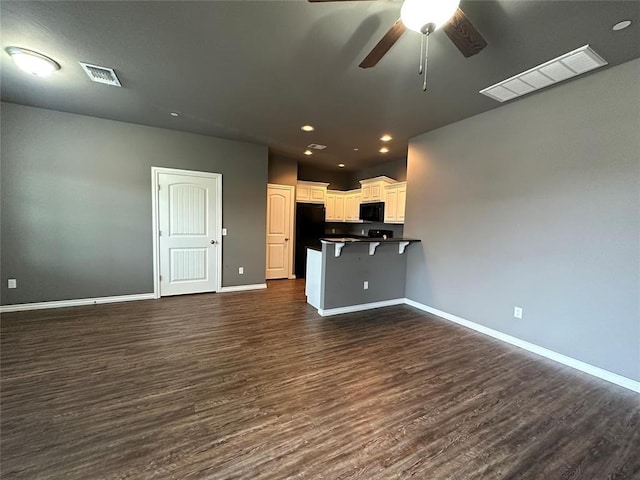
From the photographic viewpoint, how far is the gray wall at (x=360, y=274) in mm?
3971

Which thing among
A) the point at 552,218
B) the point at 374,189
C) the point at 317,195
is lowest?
the point at 552,218

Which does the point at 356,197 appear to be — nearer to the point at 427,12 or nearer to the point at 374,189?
the point at 374,189

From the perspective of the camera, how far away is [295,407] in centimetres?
199

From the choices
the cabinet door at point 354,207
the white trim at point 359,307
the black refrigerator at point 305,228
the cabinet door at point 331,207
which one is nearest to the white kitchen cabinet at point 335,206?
the cabinet door at point 331,207

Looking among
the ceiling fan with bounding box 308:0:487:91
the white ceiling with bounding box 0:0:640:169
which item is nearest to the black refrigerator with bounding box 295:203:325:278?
the white ceiling with bounding box 0:0:640:169

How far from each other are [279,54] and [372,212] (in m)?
4.63

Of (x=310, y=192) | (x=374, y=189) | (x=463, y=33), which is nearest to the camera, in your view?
(x=463, y=33)

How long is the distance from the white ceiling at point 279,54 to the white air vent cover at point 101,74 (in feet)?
0.24

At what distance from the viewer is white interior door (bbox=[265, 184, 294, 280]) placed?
6.28 metres

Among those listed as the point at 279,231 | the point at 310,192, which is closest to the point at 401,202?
the point at 310,192

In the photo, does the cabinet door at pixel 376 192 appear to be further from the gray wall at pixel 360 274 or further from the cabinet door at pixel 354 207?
the gray wall at pixel 360 274

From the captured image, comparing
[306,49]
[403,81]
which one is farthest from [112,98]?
[403,81]

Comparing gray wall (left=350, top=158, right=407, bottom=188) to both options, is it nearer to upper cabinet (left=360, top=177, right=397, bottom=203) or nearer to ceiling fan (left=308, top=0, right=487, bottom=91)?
upper cabinet (left=360, top=177, right=397, bottom=203)

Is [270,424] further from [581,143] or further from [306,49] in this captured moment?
[581,143]
